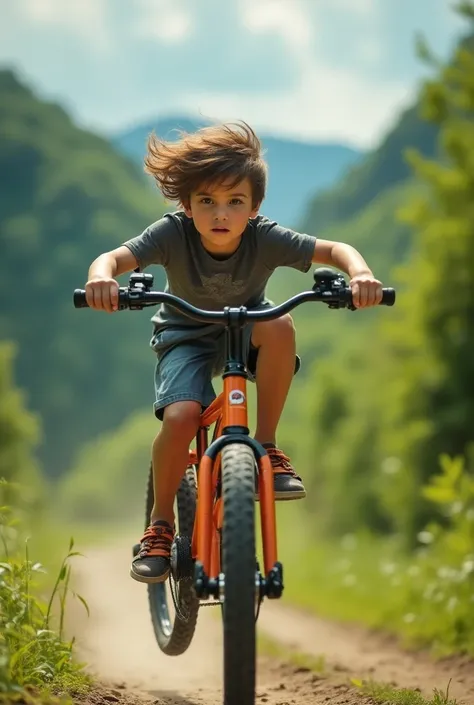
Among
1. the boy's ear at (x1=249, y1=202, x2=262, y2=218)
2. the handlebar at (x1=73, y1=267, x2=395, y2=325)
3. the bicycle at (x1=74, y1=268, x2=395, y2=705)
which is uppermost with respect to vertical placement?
the boy's ear at (x1=249, y1=202, x2=262, y2=218)

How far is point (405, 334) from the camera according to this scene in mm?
15281

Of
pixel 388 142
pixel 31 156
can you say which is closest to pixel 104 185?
pixel 31 156

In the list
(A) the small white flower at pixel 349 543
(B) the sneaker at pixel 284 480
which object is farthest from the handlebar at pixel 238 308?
(A) the small white flower at pixel 349 543

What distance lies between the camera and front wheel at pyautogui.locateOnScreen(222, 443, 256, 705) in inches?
124

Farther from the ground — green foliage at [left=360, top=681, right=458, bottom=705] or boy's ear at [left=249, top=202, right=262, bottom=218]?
boy's ear at [left=249, top=202, right=262, bottom=218]

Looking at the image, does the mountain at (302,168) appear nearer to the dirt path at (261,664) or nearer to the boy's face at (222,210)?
the dirt path at (261,664)

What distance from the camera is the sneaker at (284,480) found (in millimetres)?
3799

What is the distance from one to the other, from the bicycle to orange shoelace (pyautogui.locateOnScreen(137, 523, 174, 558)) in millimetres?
119

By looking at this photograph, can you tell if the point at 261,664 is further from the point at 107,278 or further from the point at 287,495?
the point at 107,278

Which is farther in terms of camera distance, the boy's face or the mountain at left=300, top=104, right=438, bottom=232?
the mountain at left=300, top=104, right=438, bottom=232

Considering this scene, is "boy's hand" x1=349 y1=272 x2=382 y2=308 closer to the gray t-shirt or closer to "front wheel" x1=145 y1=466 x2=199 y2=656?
the gray t-shirt

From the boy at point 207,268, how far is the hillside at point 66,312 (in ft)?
279

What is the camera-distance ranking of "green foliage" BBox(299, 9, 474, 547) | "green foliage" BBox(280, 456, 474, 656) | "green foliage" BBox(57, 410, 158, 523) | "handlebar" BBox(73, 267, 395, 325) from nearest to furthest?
"handlebar" BBox(73, 267, 395, 325)
"green foliage" BBox(280, 456, 474, 656)
"green foliage" BBox(299, 9, 474, 547)
"green foliage" BBox(57, 410, 158, 523)

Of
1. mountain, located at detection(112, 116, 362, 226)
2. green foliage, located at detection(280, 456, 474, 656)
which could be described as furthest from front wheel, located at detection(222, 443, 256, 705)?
mountain, located at detection(112, 116, 362, 226)
